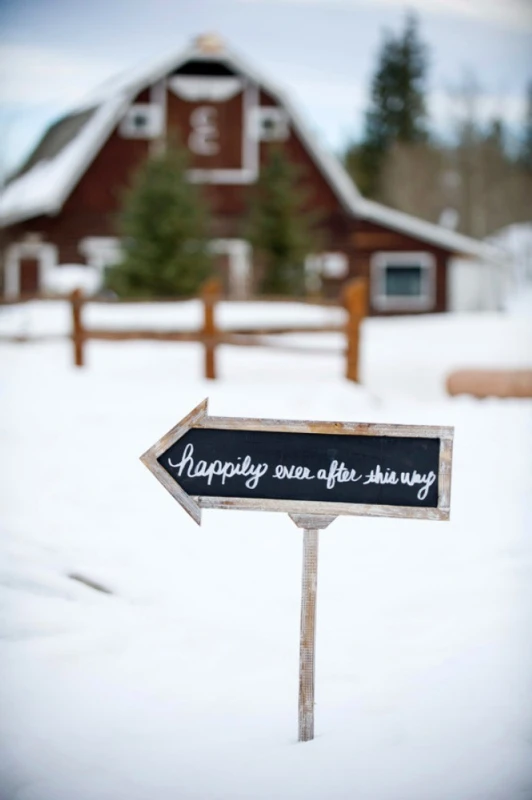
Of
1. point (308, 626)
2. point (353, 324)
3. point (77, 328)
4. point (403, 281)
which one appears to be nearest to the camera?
point (308, 626)

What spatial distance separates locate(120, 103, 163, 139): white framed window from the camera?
58.3 ft

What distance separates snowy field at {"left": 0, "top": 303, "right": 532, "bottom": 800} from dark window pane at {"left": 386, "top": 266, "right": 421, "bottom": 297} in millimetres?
14002

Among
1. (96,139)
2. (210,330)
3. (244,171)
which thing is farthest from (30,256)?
(210,330)

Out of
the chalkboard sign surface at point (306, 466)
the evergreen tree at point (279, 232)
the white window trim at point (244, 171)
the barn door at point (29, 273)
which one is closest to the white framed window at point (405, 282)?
the evergreen tree at point (279, 232)

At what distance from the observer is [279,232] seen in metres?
18.0

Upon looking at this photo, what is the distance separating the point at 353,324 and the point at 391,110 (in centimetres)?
1629

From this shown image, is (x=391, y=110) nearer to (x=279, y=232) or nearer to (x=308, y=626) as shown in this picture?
(x=279, y=232)

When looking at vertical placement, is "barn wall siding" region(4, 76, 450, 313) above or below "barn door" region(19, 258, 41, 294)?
above

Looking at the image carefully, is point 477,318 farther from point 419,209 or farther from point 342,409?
point 342,409

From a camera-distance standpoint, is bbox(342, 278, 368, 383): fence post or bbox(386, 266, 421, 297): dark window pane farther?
bbox(386, 266, 421, 297): dark window pane

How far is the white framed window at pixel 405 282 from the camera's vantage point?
19797 mm

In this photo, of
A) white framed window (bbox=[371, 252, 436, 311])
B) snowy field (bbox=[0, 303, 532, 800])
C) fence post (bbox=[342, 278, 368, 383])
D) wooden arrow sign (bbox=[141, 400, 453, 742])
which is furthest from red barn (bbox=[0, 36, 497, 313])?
wooden arrow sign (bbox=[141, 400, 453, 742])

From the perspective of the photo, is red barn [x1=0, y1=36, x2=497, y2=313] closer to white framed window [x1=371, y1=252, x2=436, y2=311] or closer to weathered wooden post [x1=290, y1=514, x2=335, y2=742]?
white framed window [x1=371, y1=252, x2=436, y2=311]

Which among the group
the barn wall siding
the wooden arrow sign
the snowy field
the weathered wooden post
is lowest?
the snowy field
